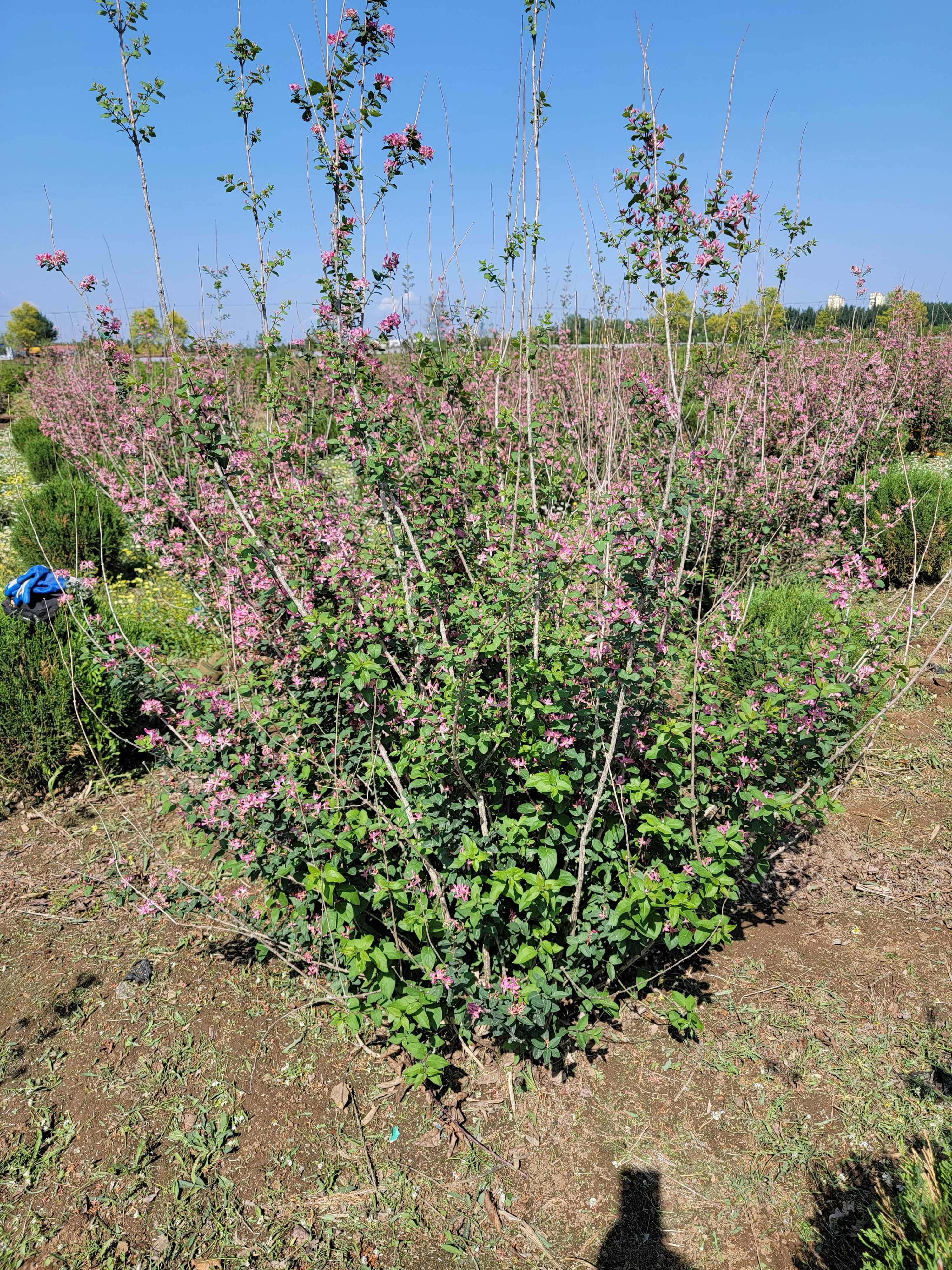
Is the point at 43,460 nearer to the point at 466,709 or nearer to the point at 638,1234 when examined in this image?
the point at 466,709

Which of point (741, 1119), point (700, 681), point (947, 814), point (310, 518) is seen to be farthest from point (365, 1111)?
point (947, 814)

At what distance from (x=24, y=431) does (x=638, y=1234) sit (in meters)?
14.3

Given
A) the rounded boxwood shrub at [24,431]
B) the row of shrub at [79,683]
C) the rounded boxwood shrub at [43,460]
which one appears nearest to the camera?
the row of shrub at [79,683]

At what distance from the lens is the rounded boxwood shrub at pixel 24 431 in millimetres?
12055

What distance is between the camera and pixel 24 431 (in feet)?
40.4

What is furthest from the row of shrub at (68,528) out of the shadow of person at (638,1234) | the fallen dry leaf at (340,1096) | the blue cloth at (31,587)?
the shadow of person at (638,1234)

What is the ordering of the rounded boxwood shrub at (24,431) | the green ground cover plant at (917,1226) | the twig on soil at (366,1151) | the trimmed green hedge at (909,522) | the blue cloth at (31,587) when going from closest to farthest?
the green ground cover plant at (917,1226)
the twig on soil at (366,1151)
the blue cloth at (31,587)
the trimmed green hedge at (909,522)
the rounded boxwood shrub at (24,431)

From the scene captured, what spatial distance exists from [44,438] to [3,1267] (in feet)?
38.9

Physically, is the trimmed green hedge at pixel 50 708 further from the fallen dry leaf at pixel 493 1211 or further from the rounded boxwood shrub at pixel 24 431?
the rounded boxwood shrub at pixel 24 431

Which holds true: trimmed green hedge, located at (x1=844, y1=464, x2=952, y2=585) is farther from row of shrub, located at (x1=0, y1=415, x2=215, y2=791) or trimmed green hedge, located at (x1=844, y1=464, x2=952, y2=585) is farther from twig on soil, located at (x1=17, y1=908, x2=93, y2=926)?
twig on soil, located at (x1=17, y1=908, x2=93, y2=926)

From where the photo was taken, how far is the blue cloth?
13.5 feet

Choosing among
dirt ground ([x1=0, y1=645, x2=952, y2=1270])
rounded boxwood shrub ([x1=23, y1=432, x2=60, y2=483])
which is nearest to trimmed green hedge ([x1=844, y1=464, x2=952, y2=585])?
dirt ground ([x1=0, y1=645, x2=952, y2=1270])

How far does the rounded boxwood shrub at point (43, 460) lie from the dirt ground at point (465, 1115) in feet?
29.5

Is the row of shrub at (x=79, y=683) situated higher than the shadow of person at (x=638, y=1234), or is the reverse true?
the row of shrub at (x=79, y=683)
